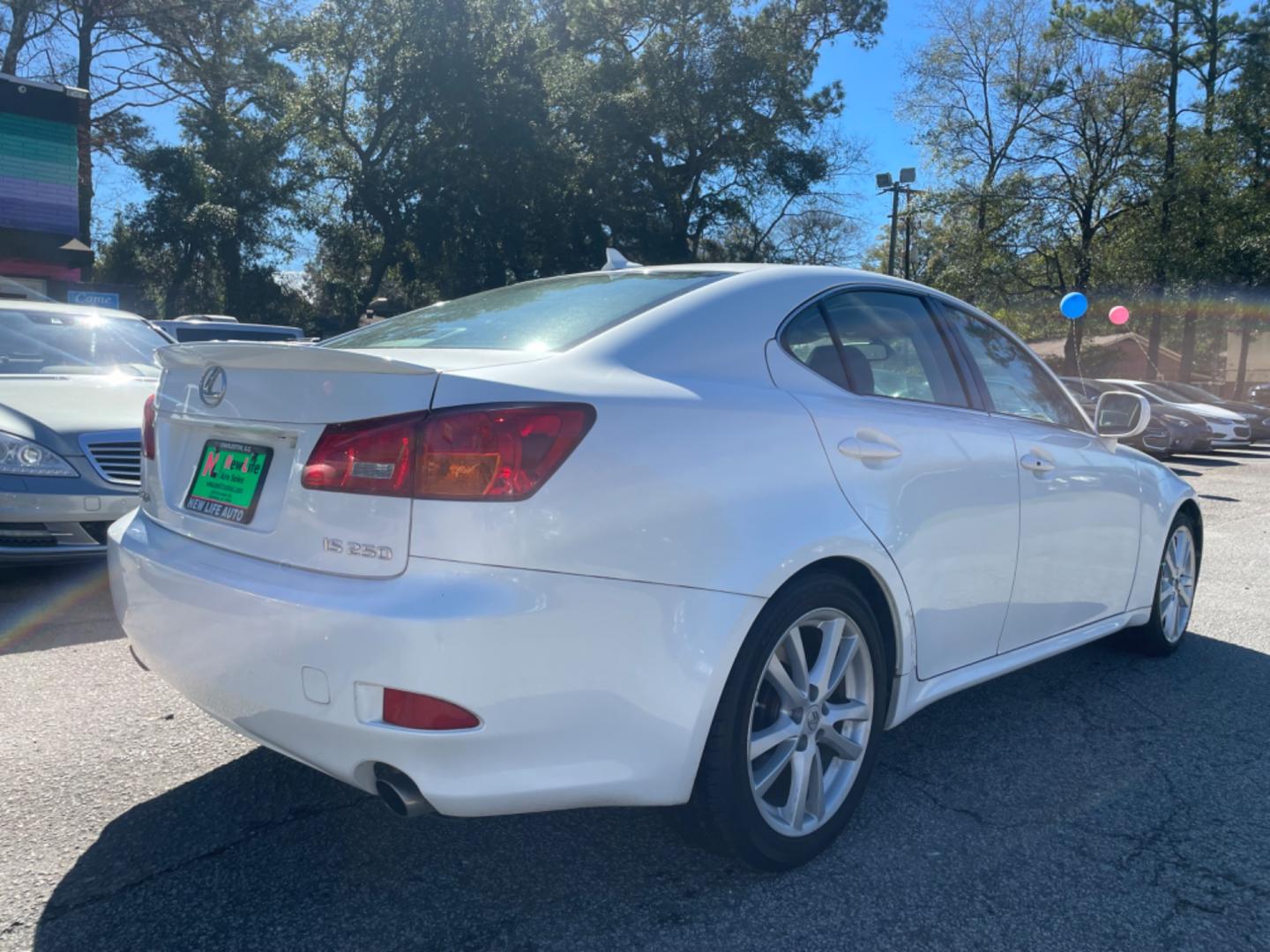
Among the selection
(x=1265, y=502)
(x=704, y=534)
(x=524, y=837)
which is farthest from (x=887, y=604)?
(x=1265, y=502)

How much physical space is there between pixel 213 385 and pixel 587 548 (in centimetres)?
119

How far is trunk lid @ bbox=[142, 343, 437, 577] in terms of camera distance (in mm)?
2232

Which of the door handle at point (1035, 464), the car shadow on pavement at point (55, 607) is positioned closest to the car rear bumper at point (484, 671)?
the door handle at point (1035, 464)

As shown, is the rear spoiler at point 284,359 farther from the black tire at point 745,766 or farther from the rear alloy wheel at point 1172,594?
the rear alloy wheel at point 1172,594

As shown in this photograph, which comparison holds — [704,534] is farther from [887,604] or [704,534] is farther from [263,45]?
[263,45]

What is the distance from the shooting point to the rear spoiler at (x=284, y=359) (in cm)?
228

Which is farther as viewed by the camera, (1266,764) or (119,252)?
(119,252)

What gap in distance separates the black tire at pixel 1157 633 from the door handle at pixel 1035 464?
52.3 inches

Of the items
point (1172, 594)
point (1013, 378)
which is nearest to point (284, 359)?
point (1013, 378)

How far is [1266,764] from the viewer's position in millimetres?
3508

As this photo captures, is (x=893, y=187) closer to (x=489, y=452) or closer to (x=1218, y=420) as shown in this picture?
(x=1218, y=420)

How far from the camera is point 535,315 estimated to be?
2969 mm

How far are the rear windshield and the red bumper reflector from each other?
923 millimetres

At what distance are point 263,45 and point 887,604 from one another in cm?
3405
